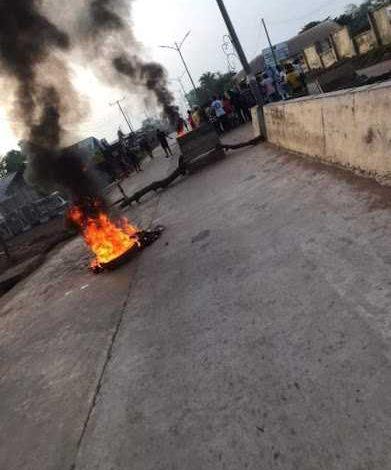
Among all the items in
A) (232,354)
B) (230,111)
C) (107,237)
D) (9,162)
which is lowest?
(232,354)

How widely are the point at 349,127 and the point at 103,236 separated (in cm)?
494

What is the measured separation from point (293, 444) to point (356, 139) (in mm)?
4259

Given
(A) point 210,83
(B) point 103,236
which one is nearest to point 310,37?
(A) point 210,83

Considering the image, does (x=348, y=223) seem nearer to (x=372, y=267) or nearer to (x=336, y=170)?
(x=372, y=267)

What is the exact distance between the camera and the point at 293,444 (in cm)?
233

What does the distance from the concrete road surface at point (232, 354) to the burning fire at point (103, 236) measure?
1.01 metres

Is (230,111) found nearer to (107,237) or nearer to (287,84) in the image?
(287,84)

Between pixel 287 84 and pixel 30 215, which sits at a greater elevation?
pixel 287 84

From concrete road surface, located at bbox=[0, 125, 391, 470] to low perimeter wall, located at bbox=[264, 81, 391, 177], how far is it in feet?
1.11

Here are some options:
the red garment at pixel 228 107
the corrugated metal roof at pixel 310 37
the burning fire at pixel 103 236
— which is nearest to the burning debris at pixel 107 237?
the burning fire at pixel 103 236

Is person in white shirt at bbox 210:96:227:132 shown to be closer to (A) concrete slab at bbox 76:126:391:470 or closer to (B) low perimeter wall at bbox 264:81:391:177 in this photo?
(B) low perimeter wall at bbox 264:81:391:177

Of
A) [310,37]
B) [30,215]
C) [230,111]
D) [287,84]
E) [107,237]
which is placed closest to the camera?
[107,237]

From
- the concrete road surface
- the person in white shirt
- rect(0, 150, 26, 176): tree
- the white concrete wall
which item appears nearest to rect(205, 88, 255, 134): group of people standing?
the person in white shirt

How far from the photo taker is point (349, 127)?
5594 millimetres
